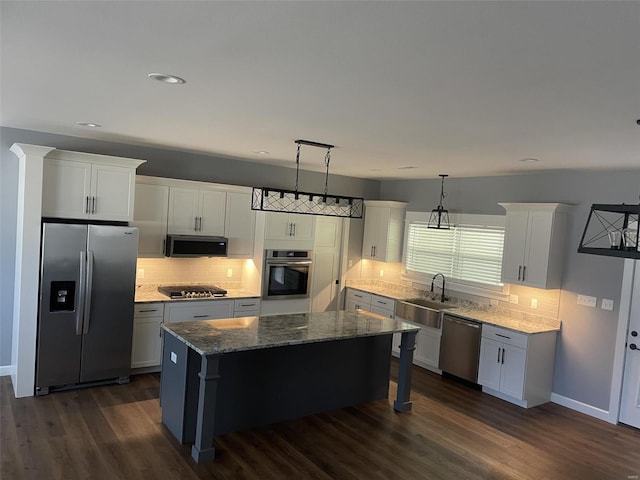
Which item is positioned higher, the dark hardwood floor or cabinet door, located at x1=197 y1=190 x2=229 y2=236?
cabinet door, located at x1=197 y1=190 x2=229 y2=236

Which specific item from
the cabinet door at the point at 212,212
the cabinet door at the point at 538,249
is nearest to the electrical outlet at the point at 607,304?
the cabinet door at the point at 538,249

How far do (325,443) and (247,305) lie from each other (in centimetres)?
241

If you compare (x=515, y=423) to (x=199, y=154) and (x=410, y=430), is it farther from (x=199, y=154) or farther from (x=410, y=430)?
(x=199, y=154)

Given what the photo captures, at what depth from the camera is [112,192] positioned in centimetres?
499

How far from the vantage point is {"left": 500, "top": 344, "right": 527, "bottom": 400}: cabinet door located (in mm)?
5164

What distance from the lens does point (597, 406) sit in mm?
5105

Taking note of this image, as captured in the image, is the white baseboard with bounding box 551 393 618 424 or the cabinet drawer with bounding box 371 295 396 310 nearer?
the white baseboard with bounding box 551 393 618 424

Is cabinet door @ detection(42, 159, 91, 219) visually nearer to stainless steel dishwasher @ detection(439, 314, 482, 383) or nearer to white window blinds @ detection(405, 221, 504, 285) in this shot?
stainless steel dishwasher @ detection(439, 314, 482, 383)

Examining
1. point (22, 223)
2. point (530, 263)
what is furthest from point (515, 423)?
point (22, 223)

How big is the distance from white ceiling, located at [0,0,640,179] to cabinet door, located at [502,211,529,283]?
1.41 meters

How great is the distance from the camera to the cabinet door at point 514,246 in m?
5.55

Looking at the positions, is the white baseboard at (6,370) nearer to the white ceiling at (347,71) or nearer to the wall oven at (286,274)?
the white ceiling at (347,71)

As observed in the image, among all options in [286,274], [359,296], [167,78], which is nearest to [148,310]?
[286,274]

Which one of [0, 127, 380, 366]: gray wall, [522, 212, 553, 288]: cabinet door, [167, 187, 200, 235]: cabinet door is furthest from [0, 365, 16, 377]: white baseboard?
[522, 212, 553, 288]: cabinet door
